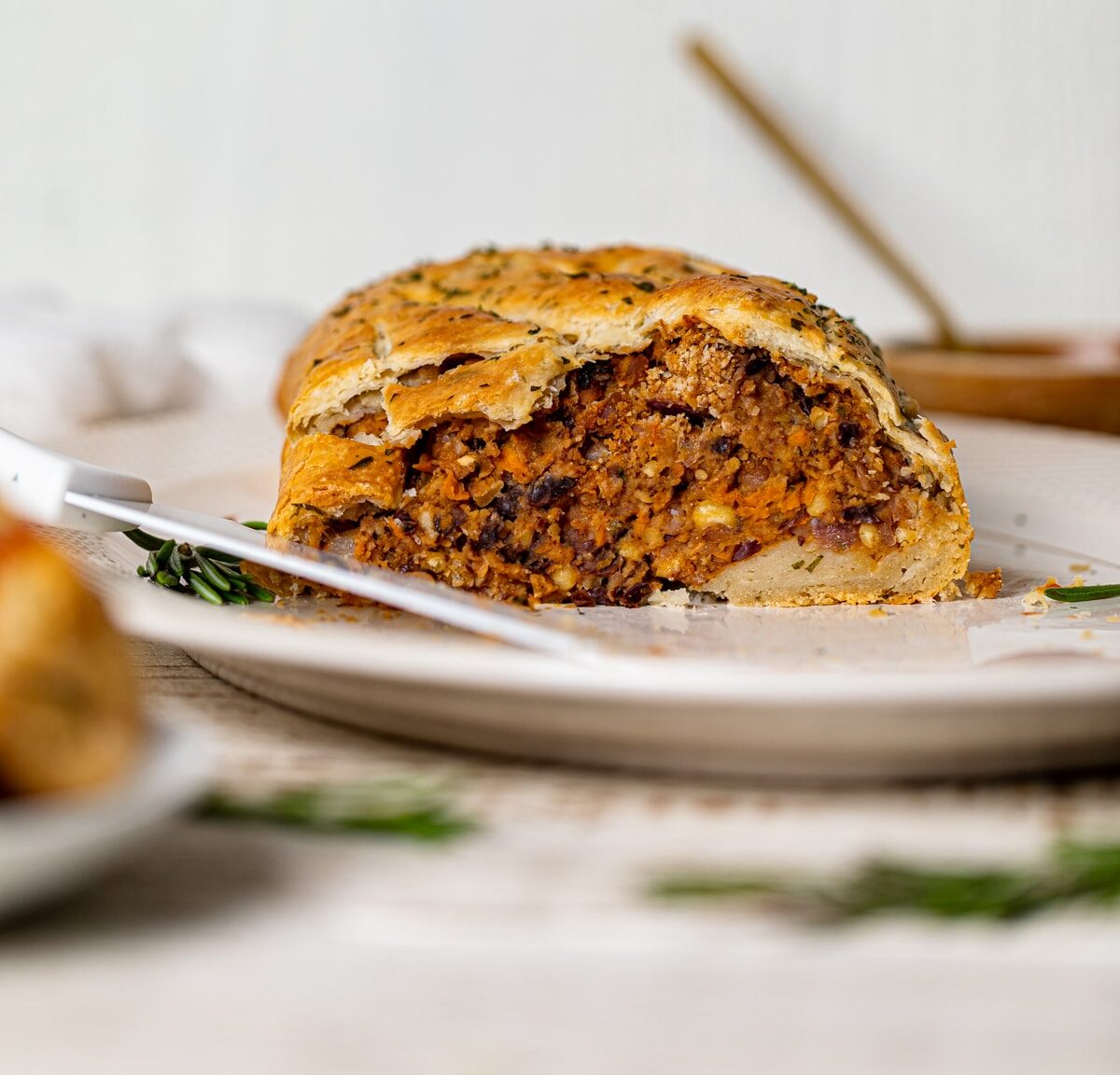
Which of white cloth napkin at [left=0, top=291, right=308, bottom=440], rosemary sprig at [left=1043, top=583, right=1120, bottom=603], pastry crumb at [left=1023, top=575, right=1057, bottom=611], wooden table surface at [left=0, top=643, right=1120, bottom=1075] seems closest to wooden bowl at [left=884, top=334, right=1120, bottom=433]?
pastry crumb at [left=1023, top=575, right=1057, bottom=611]

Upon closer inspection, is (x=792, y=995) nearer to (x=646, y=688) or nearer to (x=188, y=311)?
(x=646, y=688)

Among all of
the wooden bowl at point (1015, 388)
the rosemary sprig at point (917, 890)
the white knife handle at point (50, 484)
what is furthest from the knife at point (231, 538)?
the wooden bowl at point (1015, 388)

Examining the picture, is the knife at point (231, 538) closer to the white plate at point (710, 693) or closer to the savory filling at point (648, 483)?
the white plate at point (710, 693)

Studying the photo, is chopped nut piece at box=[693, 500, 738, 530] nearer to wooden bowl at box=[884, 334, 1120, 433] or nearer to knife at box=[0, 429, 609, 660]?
knife at box=[0, 429, 609, 660]

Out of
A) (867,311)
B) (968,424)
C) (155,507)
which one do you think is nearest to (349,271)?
(867,311)

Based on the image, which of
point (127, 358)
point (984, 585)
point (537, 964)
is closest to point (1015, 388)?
point (984, 585)

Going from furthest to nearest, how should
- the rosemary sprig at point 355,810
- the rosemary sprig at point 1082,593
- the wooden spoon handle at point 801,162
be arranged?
the wooden spoon handle at point 801,162, the rosemary sprig at point 1082,593, the rosemary sprig at point 355,810
